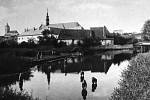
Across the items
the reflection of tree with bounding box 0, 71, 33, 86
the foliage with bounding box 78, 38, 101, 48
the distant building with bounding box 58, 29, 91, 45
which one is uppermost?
the distant building with bounding box 58, 29, 91, 45

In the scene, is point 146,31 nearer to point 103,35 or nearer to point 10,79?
point 103,35

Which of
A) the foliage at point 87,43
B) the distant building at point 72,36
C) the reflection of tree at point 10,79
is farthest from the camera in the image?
the distant building at point 72,36

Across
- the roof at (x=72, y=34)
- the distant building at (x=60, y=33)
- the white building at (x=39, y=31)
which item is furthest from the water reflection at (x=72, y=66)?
the white building at (x=39, y=31)

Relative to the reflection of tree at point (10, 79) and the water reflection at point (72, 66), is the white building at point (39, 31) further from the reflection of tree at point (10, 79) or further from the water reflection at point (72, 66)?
the reflection of tree at point (10, 79)

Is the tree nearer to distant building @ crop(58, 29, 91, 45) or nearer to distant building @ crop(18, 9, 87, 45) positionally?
distant building @ crop(58, 29, 91, 45)

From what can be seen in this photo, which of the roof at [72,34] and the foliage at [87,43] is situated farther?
the roof at [72,34]

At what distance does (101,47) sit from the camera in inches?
4048

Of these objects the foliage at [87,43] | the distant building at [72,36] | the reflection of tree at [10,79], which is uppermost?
the distant building at [72,36]

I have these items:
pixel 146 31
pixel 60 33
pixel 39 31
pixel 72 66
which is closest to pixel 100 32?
pixel 146 31

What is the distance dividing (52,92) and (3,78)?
1034 centimetres

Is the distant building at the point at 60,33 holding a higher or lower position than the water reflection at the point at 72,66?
higher

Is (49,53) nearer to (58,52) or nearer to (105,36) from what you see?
(58,52)

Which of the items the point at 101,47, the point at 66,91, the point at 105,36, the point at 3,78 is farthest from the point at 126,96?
the point at 105,36

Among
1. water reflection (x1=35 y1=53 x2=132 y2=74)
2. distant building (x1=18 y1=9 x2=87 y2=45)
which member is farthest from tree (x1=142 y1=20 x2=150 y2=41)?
water reflection (x1=35 y1=53 x2=132 y2=74)
